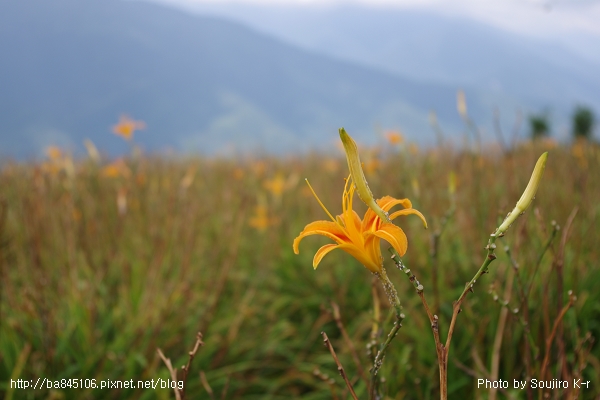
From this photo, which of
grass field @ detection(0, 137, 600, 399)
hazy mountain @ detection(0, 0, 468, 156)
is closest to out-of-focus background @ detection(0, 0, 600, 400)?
grass field @ detection(0, 137, 600, 399)

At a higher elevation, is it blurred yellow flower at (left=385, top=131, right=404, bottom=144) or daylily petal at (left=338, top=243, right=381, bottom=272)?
blurred yellow flower at (left=385, top=131, right=404, bottom=144)

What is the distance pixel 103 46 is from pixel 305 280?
13918 centimetres

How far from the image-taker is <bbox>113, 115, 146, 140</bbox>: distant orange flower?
10.1 ft

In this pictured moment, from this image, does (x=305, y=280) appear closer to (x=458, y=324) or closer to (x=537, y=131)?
(x=458, y=324)

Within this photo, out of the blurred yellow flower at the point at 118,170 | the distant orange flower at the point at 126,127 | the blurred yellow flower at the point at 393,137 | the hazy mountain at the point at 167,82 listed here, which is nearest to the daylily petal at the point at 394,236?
the blurred yellow flower at the point at 393,137

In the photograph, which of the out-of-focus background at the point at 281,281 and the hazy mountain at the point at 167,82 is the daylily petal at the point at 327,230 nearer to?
the out-of-focus background at the point at 281,281

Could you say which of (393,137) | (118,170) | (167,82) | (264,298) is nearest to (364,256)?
(264,298)

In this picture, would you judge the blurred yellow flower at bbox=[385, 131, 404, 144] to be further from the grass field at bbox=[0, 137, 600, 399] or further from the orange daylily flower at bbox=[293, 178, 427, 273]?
the orange daylily flower at bbox=[293, 178, 427, 273]

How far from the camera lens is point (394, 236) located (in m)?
0.52

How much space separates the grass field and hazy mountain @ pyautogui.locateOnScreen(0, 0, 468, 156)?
309ft

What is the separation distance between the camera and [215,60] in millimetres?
139750

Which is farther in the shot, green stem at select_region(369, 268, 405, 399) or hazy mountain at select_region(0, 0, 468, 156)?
hazy mountain at select_region(0, 0, 468, 156)

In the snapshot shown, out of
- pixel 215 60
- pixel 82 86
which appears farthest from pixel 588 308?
pixel 215 60

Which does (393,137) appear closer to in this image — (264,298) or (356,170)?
(264,298)
